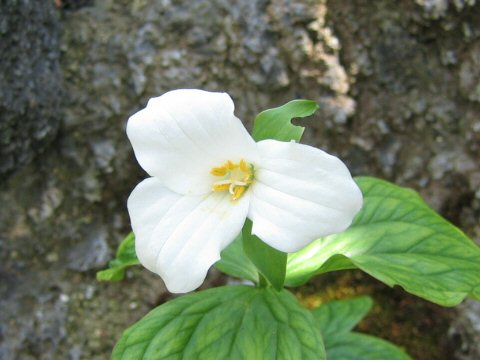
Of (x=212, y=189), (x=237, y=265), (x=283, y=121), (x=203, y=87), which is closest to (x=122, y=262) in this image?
(x=237, y=265)

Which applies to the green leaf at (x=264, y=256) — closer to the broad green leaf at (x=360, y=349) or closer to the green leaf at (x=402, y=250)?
the green leaf at (x=402, y=250)

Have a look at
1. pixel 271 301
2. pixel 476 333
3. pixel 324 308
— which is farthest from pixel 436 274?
pixel 476 333

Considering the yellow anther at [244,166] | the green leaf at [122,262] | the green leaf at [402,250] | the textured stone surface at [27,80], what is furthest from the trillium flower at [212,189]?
the textured stone surface at [27,80]

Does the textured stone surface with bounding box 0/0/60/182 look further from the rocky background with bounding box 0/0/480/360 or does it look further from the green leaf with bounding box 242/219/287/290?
the green leaf with bounding box 242/219/287/290

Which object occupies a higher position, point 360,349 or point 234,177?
point 234,177

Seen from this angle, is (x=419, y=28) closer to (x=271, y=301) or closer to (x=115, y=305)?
(x=271, y=301)

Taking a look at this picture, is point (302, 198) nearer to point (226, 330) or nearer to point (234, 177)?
point (234, 177)
